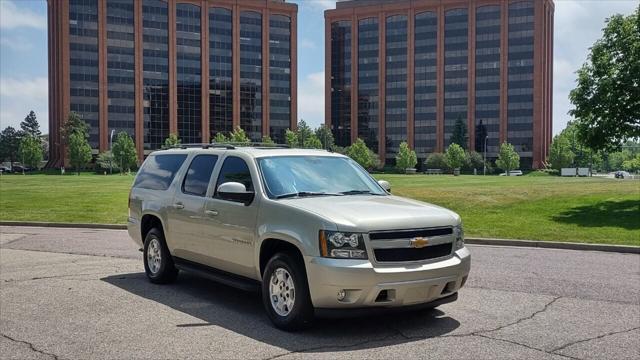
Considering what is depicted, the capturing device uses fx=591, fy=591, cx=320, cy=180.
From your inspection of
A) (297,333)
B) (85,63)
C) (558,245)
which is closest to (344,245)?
(297,333)

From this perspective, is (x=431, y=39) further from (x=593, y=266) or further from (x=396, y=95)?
(x=593, y=266)

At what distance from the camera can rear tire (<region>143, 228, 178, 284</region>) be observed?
26.6 ft

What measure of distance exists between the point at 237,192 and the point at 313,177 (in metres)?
0.96

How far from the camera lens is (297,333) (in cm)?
576

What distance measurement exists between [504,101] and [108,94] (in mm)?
82875

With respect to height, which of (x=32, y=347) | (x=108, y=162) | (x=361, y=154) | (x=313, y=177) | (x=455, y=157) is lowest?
(x=32, y=347)

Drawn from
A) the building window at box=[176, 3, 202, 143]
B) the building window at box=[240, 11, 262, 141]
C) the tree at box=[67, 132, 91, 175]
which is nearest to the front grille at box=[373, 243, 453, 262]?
the tree at box=[67, 132, 91, 175]

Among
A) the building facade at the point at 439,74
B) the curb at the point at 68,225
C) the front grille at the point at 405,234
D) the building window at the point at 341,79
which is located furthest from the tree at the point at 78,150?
the front grille at the point at 405,234

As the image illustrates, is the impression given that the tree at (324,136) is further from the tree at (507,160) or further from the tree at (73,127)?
the tree at (73,127)

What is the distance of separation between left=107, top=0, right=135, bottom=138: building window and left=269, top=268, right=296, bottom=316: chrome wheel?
120 m

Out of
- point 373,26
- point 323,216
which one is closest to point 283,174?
point 323,216

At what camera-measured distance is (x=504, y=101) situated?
127625 millimetres

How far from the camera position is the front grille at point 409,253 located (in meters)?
5.49

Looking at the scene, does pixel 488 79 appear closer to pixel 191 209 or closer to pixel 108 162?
pixel 108 162
